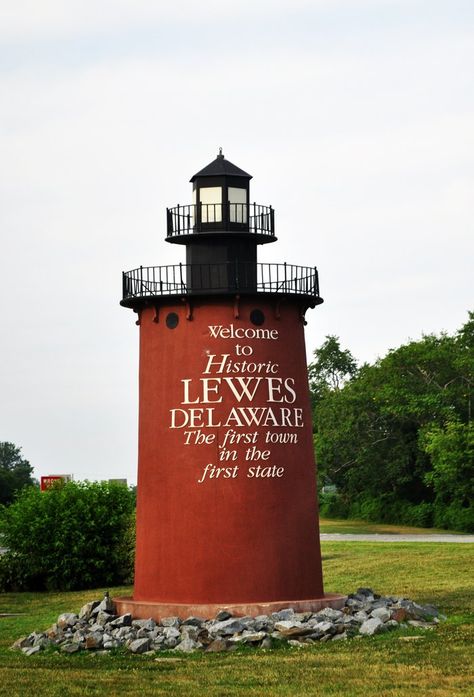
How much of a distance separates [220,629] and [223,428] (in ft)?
12.9

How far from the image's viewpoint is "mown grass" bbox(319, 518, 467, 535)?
64.1 m

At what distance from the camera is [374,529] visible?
221 ft

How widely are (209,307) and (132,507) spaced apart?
22.3m

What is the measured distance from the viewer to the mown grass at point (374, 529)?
64.1m

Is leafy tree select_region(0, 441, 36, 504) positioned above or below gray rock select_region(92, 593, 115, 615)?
above

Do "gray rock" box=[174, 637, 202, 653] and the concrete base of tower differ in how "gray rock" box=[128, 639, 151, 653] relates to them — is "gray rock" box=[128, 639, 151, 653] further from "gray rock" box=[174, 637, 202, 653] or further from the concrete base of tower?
the concrete base of tower

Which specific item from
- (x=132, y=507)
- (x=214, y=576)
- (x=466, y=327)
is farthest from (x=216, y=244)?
(x=466, y=327)

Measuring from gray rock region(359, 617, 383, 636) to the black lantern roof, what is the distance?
357 inches

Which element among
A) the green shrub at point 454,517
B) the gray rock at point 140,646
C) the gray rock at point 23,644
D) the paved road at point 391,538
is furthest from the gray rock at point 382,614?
the green shrub at point 454,517

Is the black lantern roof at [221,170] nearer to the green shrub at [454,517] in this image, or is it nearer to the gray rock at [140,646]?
the gray rock at [140,646]

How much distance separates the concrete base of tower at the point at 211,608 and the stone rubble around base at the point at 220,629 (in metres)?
0.20

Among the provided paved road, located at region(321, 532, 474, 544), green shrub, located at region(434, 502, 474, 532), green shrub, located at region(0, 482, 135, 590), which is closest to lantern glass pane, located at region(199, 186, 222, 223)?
green shrub, located at region(0, 482, 135, 590)

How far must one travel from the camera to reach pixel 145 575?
1142 inches

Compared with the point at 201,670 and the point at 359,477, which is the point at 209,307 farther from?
the point at 359,477
